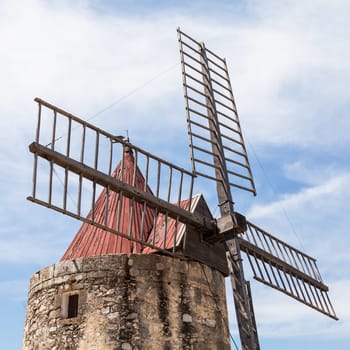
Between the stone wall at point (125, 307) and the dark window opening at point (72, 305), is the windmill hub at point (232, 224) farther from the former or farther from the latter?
the dark window opening at point (72, 305)

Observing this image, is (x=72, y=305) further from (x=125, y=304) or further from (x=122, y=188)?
(x=122, y=188)

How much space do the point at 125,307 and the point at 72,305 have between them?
0.75 metres

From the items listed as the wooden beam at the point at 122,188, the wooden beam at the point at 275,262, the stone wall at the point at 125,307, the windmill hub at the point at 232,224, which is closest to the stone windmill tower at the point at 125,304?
the stone wall at the point at 125,307

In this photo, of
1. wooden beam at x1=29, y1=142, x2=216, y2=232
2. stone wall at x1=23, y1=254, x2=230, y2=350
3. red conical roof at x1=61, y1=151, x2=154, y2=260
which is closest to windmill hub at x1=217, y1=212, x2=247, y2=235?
wooden beam at x1=29, y1=142, x2=216, y2=232

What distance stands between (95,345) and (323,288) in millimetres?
5343

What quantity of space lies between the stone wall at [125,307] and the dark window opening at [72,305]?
0.05m

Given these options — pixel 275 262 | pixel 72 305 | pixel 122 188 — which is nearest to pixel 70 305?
pixel 72 305

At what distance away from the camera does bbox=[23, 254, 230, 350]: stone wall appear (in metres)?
8.50

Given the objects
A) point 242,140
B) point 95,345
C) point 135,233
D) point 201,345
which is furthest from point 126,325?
point 242,140

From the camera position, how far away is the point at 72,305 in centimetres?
884

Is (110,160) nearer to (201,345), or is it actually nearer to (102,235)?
(102,235)

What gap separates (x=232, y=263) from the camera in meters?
9.96

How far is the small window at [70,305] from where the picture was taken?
28.8ft

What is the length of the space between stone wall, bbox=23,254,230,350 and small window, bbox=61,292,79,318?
2 centimetres
